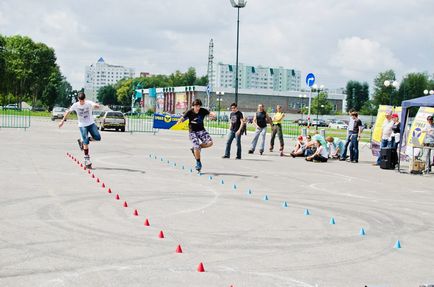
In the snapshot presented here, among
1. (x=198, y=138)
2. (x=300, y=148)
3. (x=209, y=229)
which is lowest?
(x=209, y=229)

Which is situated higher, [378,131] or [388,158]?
[378,131]

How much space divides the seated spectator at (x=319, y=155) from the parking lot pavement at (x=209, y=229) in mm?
5104

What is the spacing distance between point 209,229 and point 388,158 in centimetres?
1221

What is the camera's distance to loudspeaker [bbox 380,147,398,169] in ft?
59.9

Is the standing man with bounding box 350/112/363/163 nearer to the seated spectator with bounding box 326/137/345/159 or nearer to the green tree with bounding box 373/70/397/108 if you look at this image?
the seated spectator with bounding box 326/137/345/159

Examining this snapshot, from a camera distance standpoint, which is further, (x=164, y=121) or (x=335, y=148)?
(x=164, y=121)

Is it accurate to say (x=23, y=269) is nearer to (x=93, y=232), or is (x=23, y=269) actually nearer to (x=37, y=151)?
(x=93, y=232)

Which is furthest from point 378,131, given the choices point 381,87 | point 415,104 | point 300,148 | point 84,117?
point 381,87

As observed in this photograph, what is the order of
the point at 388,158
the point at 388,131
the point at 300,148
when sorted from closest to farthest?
the point at 388,158 < the point at 388,131 < the point at 300,148

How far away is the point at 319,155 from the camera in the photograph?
19500mm

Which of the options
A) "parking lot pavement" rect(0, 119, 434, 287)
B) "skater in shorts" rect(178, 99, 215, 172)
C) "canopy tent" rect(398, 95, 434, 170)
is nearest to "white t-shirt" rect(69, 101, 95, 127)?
"parking lot pavement" rect(0, 119, 434, 287)

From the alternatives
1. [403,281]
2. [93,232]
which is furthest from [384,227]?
[93,232]

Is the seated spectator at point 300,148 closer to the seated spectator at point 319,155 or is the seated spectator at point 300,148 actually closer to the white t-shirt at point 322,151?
the seated spectator at point 319,155

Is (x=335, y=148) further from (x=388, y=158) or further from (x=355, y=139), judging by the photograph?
(x=388, y=158)
